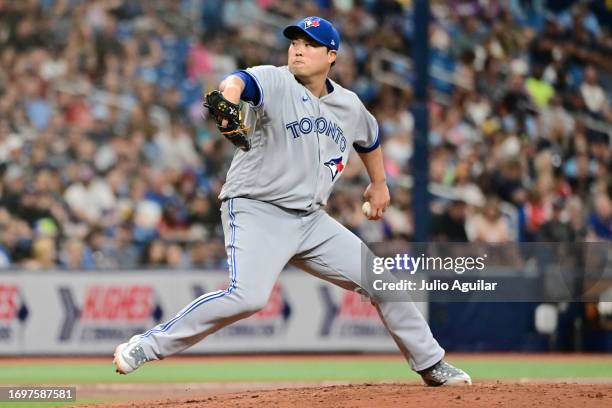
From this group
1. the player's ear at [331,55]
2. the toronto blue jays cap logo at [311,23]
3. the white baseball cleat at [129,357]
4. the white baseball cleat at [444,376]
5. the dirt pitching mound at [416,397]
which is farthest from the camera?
the white baseball cleat at [444,376]

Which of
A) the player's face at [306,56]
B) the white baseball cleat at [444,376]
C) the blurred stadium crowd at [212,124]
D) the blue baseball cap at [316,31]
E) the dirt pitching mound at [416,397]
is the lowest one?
the dirt pitching mound at [416,397]

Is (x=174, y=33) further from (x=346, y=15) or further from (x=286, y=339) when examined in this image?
(x=286, y=339)

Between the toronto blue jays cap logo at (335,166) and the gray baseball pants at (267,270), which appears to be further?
the toronto blue jays cap logo at (335,166)

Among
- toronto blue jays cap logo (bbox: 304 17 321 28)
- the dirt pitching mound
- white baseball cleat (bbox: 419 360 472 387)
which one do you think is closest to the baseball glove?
toronto blue jays cap logo (bbox: 304 17 321 28)

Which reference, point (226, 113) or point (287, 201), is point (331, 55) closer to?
point (287, 201)

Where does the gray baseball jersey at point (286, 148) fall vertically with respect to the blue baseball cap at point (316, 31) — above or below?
below

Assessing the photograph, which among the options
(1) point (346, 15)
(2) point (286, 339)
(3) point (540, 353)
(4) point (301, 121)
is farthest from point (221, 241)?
(4) point (301, 121)

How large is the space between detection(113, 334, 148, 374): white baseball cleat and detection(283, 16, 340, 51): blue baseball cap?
1.89 meters

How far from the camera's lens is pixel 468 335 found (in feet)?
42.4

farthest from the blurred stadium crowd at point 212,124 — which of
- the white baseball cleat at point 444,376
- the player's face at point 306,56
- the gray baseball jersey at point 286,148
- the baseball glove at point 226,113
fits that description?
the baseball glove at point 226,113

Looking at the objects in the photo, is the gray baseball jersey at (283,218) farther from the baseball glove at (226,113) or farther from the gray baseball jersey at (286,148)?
the baseball glove at (226,113)

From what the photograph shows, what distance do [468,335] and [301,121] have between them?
7307 millimetres

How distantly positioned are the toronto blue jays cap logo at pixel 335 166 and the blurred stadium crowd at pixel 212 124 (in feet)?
21.0

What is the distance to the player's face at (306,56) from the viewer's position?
620 cm
